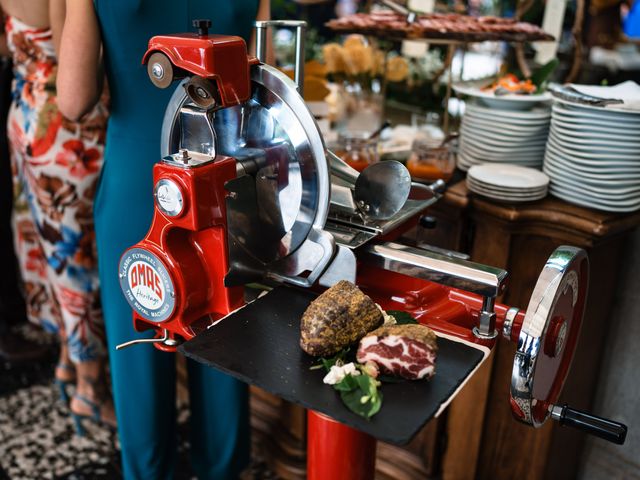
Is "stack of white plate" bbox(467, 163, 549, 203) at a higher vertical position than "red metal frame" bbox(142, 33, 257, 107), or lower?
lower

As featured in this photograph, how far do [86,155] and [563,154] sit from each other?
1445 millimetres

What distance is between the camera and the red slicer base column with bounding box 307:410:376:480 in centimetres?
114

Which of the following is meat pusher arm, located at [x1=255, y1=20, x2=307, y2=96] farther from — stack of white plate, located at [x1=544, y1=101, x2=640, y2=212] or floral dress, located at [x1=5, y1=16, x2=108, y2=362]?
floral dress, located at [x1=5, y1=16, x2=108, y2=362]

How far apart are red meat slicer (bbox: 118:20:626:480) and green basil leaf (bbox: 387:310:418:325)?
0.19 ft

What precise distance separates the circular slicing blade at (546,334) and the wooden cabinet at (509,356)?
1.29 ft

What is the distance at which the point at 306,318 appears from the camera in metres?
1.01

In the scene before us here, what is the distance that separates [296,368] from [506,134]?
1.05 m

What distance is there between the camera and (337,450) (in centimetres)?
115

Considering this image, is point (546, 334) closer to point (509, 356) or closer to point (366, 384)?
point (366, 384)

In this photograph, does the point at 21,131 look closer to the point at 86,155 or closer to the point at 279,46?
the point at 86,155

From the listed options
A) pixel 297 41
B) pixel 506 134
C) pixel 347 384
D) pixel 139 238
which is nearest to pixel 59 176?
pixel 139 238

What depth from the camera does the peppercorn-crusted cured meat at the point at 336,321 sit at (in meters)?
0.98

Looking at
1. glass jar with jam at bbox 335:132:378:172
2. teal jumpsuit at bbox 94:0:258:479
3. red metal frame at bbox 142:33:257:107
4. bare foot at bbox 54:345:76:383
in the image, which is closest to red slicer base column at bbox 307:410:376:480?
red metal frame at bbox 142:33:257:107

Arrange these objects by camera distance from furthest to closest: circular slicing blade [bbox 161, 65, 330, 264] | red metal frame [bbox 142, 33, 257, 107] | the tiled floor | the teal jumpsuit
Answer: the tiled floor
the teal jumpsuit
circular slicing blade [bbox 161, 65, 330, 264]
red metal frame [bbox 142, 33, 257, 107]
